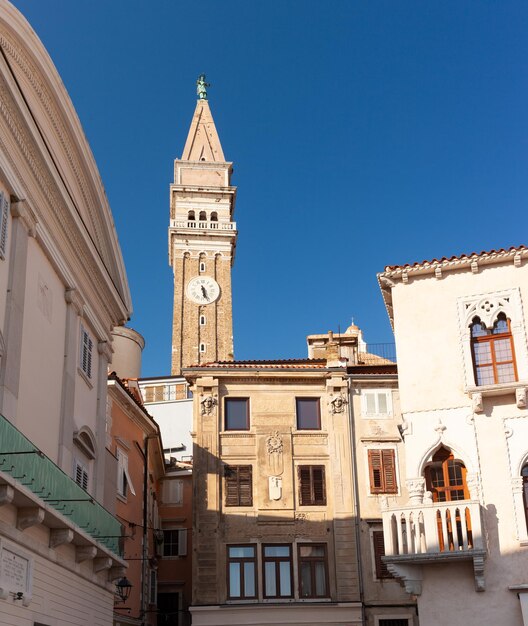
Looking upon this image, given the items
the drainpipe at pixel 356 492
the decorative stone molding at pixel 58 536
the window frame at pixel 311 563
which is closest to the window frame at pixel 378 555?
the drainpipe at pixel 356 492

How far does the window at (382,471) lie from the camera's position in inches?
1337

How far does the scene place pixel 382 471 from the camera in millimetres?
34219

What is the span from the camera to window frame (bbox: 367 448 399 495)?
111 feet

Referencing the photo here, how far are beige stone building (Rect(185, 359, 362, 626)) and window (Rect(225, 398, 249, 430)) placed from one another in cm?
5

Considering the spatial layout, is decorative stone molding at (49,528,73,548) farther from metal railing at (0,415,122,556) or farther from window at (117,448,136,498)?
window at (117,448,136,498)

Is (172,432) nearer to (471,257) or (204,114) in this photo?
(471,257)

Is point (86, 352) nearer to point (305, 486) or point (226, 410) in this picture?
point (226, 410)

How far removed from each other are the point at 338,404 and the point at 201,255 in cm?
5749

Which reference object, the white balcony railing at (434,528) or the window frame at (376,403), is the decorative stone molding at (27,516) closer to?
the white balcony railing at (434,528)

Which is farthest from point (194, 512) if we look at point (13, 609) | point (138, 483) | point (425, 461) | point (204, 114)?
point (204, 114)

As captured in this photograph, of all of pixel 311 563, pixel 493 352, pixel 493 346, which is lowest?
pixel 311 563

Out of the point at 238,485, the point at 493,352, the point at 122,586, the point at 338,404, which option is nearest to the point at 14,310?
the point at 122,586

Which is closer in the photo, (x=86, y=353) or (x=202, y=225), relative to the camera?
(x=86, y=353)

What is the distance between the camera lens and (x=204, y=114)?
346 feet
